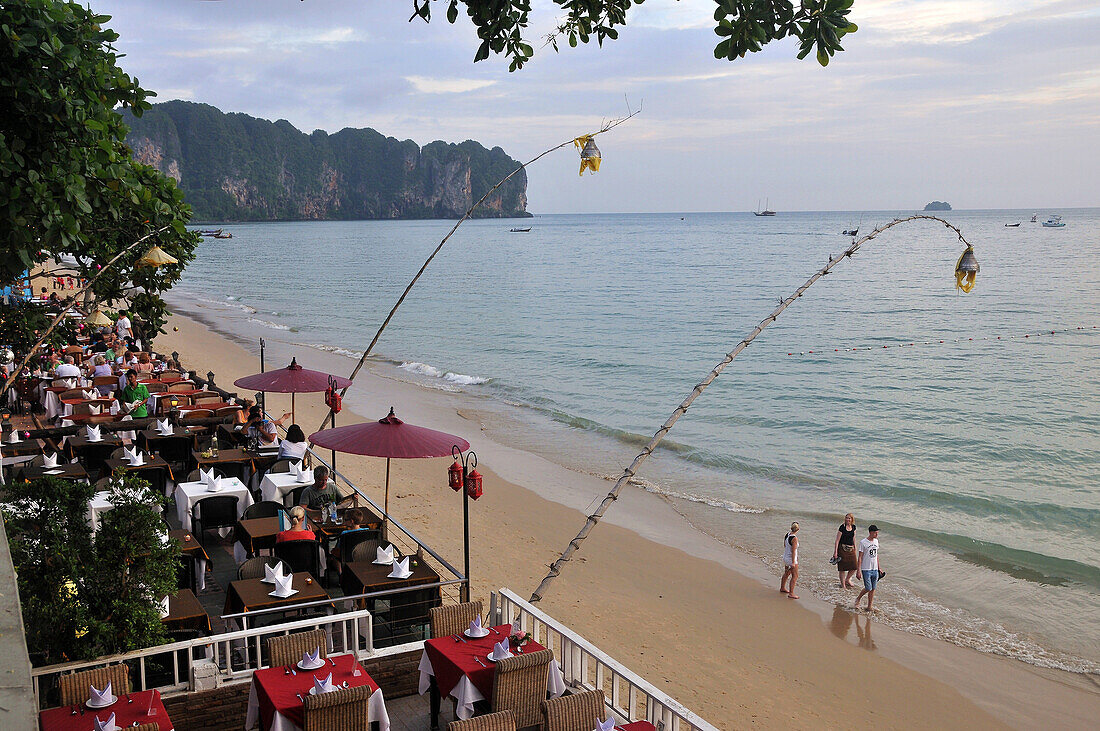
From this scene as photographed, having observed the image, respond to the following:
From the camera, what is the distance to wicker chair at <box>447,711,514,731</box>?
511cm

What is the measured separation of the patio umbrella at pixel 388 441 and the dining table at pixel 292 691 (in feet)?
8.01

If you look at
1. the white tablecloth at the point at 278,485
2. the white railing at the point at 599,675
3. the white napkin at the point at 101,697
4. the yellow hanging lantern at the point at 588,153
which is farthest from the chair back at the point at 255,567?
the yellow hanging lantern at the point at 588,153

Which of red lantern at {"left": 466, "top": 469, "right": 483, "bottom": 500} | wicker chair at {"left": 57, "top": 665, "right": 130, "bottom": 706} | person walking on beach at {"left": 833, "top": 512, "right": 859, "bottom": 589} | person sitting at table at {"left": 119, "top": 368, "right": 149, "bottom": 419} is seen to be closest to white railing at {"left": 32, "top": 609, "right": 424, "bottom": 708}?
wicker chair at {"left": 57, "top": 665, "right": 130, "bottom": 706}

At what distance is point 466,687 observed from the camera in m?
6.13

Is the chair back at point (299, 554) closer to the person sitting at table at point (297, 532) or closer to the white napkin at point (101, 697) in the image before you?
the person sitting at table at point (297, 532)

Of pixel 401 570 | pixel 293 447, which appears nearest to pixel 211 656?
pixel 401 570

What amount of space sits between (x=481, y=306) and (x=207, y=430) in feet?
147

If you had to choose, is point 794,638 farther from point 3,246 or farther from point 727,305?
point 727,305

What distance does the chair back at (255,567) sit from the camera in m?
7.83

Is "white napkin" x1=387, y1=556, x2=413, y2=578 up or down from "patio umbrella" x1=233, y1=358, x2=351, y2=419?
down

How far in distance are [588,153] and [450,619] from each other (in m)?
4.29

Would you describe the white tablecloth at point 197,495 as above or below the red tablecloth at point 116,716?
below

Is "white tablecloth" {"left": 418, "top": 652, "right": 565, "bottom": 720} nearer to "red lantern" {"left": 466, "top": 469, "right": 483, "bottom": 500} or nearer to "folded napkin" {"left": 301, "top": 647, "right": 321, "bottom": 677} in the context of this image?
"folded napkin" {"left": 301, "top": 647, "right": 321, "bottom": 677}

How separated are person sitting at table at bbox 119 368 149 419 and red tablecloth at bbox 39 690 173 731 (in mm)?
9499
